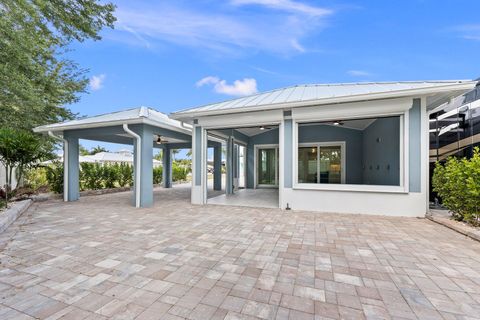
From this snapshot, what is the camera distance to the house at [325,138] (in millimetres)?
5188

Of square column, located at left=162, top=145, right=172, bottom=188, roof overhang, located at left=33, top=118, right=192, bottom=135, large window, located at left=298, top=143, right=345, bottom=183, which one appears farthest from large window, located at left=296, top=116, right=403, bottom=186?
square column, located at left=162, top=145, right=172, bottom=188

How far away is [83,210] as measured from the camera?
20.3 feet

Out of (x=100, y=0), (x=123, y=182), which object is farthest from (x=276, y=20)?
(x=123, y=182)

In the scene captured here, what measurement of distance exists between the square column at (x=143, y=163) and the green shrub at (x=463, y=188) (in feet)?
24.9

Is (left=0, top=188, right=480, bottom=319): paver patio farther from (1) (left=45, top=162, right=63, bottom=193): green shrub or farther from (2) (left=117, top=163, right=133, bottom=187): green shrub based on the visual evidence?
(2) (left=117, top=163, right=133, bottom=187): green shrub

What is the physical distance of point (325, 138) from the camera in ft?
32.1

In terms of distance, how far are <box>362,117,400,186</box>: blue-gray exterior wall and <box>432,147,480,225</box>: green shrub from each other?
1.06 meters

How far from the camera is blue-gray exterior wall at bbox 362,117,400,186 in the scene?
598 cm

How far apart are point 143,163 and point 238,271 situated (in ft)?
17.3

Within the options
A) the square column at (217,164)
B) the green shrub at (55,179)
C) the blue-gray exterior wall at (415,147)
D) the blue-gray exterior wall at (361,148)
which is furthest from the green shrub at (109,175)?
the blue-gray exterior wall at (415,147)

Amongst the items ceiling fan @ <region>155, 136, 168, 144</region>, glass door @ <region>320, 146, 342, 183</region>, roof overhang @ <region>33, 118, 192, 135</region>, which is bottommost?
glass door @ <region>320, 146, 342, 183</region>

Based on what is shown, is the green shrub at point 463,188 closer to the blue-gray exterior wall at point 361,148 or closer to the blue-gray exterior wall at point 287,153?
the blue-gray exterior wall at point 361,148

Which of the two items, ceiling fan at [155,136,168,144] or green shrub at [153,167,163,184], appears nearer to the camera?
ceiling fan at [155,136,168,144]

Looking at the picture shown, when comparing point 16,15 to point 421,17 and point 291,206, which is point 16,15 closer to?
point 291,206
